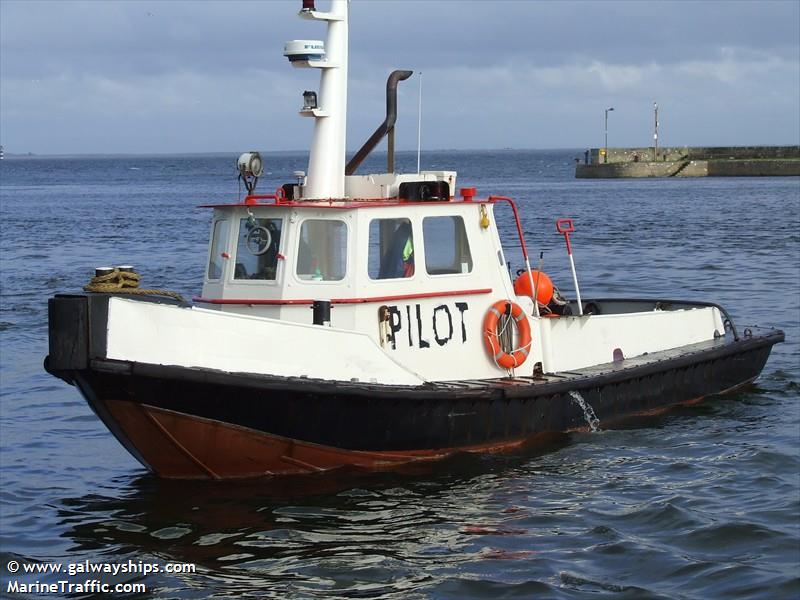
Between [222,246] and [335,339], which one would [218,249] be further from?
[335,339]

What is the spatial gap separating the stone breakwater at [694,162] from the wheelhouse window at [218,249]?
78.0 meters

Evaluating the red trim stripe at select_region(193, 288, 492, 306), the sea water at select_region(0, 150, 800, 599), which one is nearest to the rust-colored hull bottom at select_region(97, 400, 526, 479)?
the sea water at select_region(0, 150, 800, 599)

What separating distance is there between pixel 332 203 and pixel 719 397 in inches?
235

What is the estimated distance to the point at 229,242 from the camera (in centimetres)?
1134

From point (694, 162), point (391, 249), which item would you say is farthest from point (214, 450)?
point (694, 162)

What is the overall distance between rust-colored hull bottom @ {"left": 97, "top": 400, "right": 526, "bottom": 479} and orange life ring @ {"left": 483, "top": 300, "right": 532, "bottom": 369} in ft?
4.52

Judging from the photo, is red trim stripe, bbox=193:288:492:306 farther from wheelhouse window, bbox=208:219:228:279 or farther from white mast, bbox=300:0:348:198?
white mast, bbox=300:0:348:198

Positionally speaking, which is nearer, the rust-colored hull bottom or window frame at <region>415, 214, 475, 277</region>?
the rust-colored hull bottom

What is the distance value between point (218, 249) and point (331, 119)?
163 centimetres

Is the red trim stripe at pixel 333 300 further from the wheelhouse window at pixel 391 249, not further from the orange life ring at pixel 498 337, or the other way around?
the orange life ring at pixel 498 337

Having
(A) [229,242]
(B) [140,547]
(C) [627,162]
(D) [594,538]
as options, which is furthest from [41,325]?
(C) [627,162]

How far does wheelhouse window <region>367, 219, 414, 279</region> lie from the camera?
37.2ft

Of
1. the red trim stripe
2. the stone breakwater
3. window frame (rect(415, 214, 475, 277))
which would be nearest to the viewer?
the red trim stripe

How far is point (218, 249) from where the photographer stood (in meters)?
11.5
